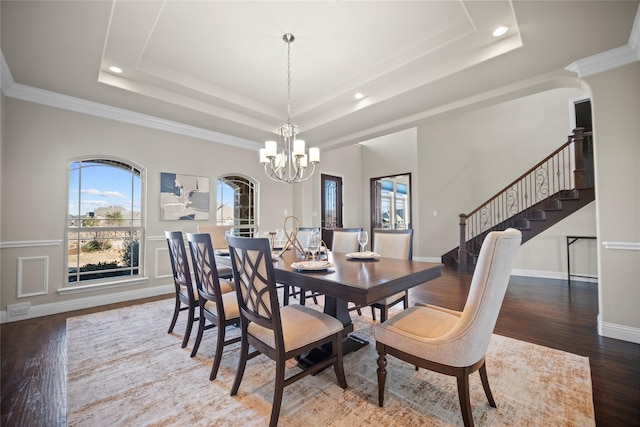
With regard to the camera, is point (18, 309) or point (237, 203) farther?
point (237, 203)

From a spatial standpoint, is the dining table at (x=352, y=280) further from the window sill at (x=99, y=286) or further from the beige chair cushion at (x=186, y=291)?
the window sill at (x=99, y=286)

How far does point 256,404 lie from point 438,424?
1025 millimetres

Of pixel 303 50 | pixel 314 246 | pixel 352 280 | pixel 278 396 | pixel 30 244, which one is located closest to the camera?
pixel 278 396

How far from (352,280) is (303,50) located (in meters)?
2.44

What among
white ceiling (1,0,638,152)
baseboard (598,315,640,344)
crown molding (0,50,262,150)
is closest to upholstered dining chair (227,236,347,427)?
white ceiling (1,0,638,152)

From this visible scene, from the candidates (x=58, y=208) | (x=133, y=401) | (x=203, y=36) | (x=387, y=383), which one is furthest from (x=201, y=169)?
(x=387, y=383)

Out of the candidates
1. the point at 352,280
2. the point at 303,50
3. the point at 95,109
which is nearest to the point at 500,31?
the point at 303,50

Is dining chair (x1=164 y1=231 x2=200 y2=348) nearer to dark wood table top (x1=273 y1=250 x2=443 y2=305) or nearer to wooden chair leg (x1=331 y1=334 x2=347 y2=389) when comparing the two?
dark wood table top (x1=273 y1=250 x2=443 y2=305)

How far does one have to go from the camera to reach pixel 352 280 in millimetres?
1520

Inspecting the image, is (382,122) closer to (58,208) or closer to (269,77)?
(269,77)

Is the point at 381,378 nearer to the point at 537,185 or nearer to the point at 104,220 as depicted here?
the point at 104,220

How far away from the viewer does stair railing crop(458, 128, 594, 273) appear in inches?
177

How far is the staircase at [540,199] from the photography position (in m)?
4.45

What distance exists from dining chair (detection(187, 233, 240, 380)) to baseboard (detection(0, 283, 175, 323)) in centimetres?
227
